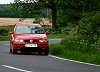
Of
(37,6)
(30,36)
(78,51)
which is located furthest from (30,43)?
(37,6)

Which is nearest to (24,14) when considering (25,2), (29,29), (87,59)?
(25,2)

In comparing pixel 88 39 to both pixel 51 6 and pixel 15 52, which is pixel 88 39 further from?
pixel 51 6

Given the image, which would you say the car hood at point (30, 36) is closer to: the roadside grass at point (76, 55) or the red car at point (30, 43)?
the red car at point (30, 43)

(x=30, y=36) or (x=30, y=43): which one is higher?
(x=30, y=36)

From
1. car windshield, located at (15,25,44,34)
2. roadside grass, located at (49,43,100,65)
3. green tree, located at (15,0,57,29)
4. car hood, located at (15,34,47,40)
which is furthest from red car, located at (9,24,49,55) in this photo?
green tree, located at (15,0,57,29)

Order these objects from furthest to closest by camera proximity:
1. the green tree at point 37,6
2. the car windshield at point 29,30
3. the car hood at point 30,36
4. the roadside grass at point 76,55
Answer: the green tree at point 37,6 < the car windshield at point 29,30 < the car hood at point 30,36 < the roadside grass at point 76,55

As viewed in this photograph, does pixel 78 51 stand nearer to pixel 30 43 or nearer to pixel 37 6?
pixel 30 43

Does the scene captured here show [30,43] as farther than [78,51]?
Yes

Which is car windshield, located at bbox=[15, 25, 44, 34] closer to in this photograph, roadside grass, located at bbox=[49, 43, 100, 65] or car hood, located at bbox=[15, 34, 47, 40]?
car hood, located at bbox=[15, 34, 47, 40]

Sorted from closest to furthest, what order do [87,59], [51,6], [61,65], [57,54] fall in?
[61,65] → [87,59] → [57,54] → [51,6]

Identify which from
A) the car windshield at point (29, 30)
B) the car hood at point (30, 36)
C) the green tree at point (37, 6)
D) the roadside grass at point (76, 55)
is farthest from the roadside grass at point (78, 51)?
the green tree at point (37, 6)

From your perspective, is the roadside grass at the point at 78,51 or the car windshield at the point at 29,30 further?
the car windshield at the point at 29,30

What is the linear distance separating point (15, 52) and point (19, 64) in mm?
5750

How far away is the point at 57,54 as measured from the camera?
22.4m
